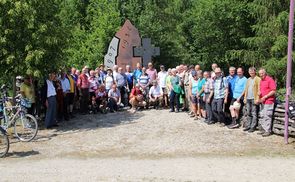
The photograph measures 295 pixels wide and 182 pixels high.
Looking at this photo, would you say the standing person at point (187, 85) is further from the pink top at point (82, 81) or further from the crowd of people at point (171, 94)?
the pink top at point (82, 81)

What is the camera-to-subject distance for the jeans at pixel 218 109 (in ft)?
44.8

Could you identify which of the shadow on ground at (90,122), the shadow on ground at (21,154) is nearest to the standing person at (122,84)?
the shadow on ground at (90,122)

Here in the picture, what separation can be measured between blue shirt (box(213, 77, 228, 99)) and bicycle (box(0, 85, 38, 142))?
5197 millimetres

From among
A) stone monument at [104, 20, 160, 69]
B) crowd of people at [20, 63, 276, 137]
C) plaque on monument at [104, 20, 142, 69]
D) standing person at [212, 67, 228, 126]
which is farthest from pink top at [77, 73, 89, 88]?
plaque on monument at [104, 20, 142, 69]

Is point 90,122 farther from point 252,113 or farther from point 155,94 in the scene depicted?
point 252,113

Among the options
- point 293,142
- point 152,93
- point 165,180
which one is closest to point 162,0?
point 152,93

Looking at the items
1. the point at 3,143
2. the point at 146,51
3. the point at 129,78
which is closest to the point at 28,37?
the point at 3,143

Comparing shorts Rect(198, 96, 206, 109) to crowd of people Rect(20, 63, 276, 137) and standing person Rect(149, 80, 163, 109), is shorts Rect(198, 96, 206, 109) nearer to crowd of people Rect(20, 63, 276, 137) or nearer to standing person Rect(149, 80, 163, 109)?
crowd of people Rect(20, 63, 276, 137)

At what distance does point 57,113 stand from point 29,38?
2945 millimetres

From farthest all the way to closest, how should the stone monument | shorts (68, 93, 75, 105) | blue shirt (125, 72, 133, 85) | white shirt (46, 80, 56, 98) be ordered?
the stone monument → blue shirt (125, 72, 133, 85) → shorts (68, 93, 75, 105) → white shirt (46, 80, 56, 98)

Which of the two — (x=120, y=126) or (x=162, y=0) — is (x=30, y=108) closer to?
(x=120, y=126)

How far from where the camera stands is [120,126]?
46.2 feet

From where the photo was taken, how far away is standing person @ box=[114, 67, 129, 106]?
1784 centimetres

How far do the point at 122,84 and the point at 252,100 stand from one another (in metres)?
6.41
